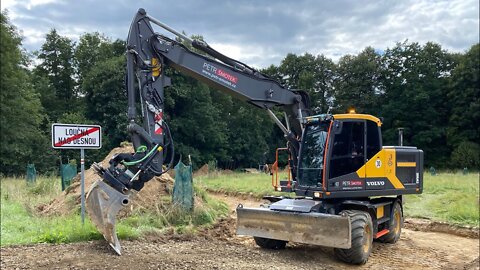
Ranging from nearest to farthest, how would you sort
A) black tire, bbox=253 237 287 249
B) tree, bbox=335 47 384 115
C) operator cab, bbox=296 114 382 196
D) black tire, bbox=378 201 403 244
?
operator cab, bbox=296 114 382 196 < black tire, bbox=253 237 287 249 < black tire, bbox=378 201 403 244 < tree, bbox=335 47 384 115

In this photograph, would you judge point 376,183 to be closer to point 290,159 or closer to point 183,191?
point 290,159

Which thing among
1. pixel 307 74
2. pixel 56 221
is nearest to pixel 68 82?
pixel 307 74

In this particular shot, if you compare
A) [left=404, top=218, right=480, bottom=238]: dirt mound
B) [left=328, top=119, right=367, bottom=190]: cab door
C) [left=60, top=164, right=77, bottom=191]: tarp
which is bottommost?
[left=404, top=218, right=480, bottom=238]: dirt mound

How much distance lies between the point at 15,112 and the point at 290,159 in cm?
2568

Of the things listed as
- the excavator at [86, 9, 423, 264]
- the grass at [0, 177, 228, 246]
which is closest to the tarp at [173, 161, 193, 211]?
the grass at [0, 177, 228, 246]

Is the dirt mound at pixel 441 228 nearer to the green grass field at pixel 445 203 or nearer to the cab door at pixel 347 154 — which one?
the green grass field at pixel 445 203

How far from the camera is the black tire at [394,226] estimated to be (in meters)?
9.80

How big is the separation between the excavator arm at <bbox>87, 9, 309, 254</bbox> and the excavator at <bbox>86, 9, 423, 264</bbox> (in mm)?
16

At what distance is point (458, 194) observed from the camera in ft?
53.1

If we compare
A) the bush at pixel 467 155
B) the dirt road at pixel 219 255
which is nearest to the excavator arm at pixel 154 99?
the dirt road at pixel 219 255

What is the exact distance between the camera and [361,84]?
51.1 meters

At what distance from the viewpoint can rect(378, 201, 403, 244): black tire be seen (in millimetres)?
9797

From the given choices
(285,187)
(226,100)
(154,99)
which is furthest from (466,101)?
(154,99)

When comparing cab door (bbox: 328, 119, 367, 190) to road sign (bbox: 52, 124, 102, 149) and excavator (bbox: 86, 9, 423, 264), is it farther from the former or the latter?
road sign (bbox: 52, 124, 102, 149)
